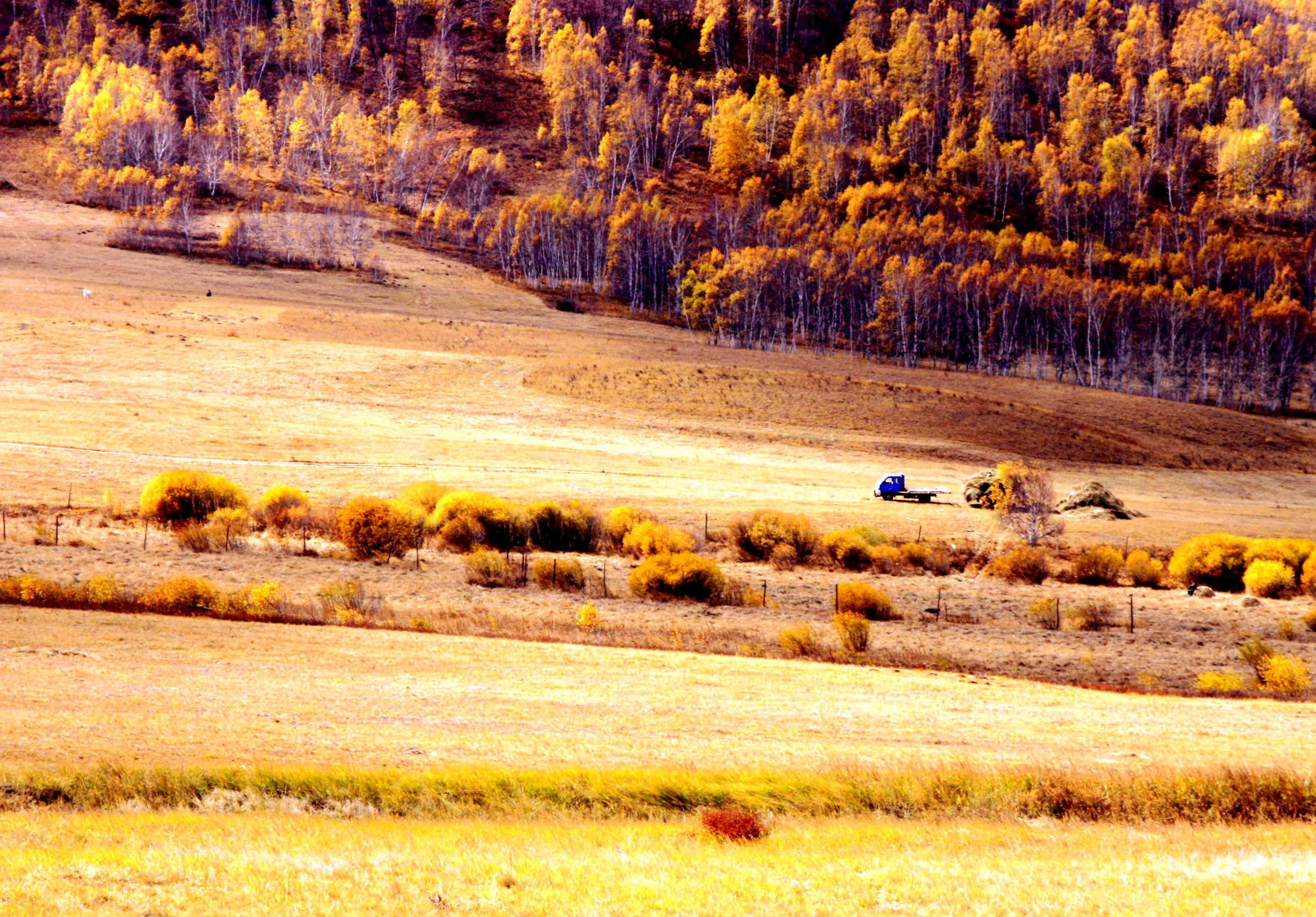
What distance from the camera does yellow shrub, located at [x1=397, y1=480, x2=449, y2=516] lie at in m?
50.6

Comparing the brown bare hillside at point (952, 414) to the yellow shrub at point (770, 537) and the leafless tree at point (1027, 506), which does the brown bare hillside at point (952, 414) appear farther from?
the yellow shrub at point (770, 537)

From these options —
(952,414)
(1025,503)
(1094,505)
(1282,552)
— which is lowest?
(1282,552)

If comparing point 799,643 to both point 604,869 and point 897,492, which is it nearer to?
point 604,869

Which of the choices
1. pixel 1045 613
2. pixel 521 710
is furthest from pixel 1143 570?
pixel 521 710

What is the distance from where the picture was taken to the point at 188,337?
9181 centimetres

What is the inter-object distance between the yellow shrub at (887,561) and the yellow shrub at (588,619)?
14667mm

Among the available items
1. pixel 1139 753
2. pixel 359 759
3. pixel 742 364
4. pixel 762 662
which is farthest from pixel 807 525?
pixel 742 364

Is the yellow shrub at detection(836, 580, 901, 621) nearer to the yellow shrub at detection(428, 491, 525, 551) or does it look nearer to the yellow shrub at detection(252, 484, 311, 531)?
the yellow shrub at detection(428, 491, 525, 551)

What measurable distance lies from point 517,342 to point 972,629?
240 ft

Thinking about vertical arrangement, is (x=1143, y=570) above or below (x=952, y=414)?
below

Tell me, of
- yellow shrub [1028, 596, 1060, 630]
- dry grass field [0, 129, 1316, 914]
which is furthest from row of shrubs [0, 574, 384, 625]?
yellow shrub [1028, 596, 1060, 630]

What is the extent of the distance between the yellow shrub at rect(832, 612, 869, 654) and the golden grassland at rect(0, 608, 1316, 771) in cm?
294

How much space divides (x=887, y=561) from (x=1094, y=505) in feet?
62.1

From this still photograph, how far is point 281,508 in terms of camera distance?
162ft
